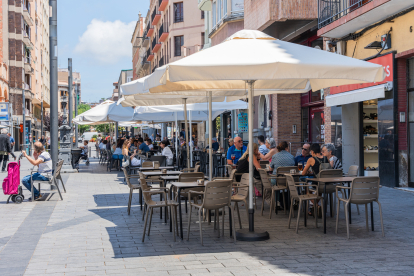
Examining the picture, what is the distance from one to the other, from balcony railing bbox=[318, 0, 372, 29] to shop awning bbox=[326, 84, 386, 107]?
2.34 meters

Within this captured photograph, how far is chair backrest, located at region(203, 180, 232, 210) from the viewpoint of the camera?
683cm

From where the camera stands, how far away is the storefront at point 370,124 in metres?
12.8

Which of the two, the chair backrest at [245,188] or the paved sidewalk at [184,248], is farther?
the chair backrest at [245,188]

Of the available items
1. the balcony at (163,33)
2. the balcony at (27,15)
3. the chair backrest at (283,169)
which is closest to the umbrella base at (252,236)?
the chair backrest at (283,169)

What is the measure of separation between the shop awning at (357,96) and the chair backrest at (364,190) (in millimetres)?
6120

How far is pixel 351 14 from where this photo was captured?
1354 cm

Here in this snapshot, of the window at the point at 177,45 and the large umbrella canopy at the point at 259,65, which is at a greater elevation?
→ the window at the point at 177,45

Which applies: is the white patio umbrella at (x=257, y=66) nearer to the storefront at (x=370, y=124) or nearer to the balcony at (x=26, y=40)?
the storefront at (x=370, y=124)

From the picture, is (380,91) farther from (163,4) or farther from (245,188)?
(163,4)

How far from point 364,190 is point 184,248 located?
2.82 meters

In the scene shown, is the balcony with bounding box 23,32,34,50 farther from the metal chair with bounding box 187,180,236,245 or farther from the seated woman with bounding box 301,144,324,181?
the metal chair with bounding box 187,180,236,245

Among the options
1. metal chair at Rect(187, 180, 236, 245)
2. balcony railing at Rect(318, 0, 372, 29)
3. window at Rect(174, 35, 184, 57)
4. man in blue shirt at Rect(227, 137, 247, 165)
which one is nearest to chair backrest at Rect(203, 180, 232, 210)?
metal chair at Rect(187, 180, 236, 245)

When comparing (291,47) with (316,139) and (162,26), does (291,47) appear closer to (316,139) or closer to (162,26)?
(316,139)

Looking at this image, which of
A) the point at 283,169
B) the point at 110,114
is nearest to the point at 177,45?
the point at 110,114
